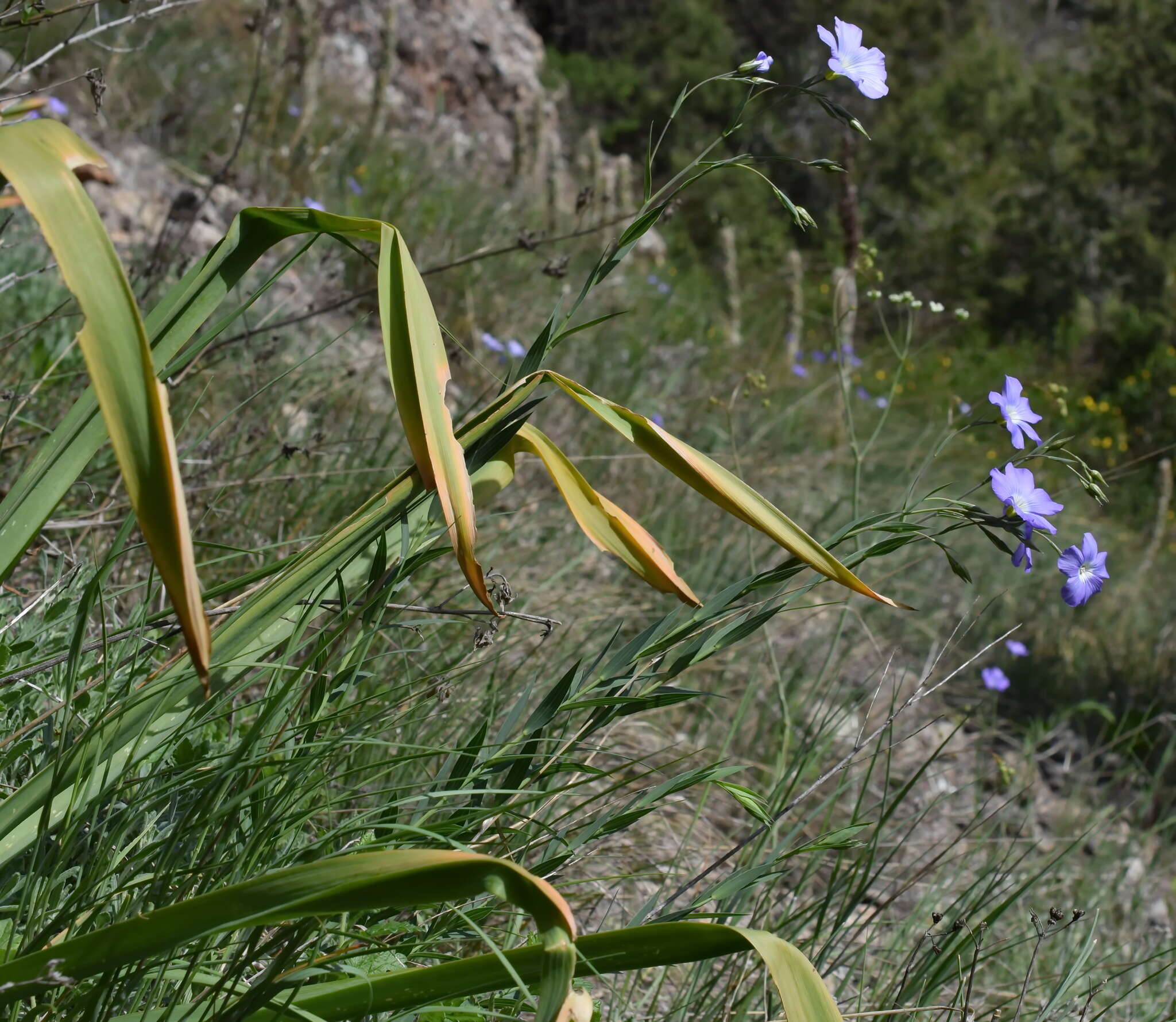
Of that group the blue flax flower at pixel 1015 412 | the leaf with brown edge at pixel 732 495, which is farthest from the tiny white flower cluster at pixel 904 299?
the leaf with brown edge at pixel 732 495

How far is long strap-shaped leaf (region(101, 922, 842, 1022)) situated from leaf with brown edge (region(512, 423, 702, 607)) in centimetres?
31

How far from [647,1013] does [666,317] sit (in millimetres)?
4729

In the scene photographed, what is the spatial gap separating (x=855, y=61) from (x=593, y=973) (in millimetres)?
949

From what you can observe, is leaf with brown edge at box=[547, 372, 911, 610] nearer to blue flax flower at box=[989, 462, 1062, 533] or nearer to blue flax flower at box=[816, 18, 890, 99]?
blue flax flower at box=[989, 462, 1062, 533]

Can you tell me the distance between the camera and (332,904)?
2.26ft

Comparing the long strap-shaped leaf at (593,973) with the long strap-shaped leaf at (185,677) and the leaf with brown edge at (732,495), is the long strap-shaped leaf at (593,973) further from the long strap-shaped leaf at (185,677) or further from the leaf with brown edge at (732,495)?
the leaf with brown edge at (732,495)

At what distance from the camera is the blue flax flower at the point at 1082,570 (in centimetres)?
109

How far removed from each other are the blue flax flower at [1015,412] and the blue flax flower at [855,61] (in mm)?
342

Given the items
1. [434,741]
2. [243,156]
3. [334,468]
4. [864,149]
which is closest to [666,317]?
[243,156]

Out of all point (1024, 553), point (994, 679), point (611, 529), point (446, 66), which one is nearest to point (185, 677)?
point (611, 529)

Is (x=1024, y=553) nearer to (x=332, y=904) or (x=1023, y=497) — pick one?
(x=1023, y=497)

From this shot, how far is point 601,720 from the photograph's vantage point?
108 centimetres

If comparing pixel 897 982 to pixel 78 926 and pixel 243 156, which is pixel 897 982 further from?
pixel 243 156

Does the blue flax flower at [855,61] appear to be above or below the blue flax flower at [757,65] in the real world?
below
